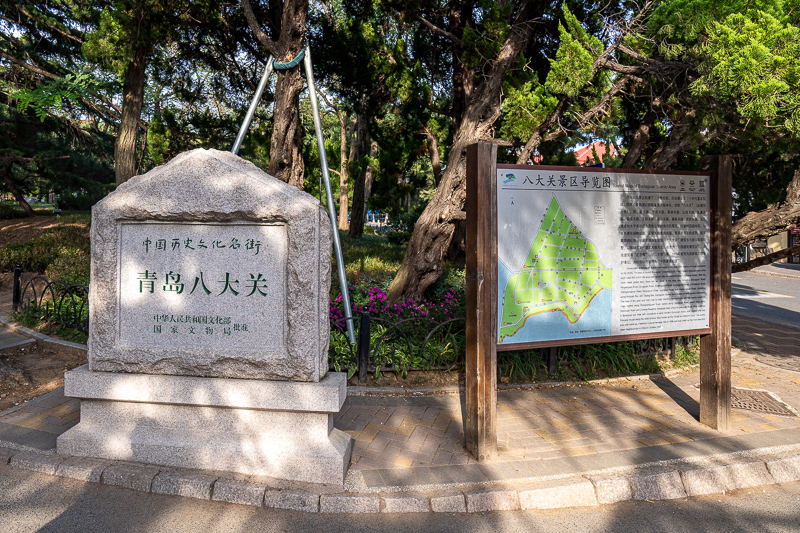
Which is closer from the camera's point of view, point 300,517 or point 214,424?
point 300,517

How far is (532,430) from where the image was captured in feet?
14.1

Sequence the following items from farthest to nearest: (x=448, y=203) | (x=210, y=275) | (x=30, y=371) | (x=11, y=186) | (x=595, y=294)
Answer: (x=11, y=186) < (x=448, y=203) < (x=30, y=371) < (x=595, y=294) < (x=210, y=275)

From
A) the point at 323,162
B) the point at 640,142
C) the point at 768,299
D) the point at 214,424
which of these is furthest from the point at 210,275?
the point at 768,299

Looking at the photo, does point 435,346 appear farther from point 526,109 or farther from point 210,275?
point 526,109

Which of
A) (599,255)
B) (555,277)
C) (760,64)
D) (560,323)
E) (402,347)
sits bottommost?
(402,347)

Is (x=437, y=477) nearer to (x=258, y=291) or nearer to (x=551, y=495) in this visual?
(x=551, y=495)

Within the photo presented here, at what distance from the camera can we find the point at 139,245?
3.62 metres

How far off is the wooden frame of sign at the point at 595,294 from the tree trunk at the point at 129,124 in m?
8.52

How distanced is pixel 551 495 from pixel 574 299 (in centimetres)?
151

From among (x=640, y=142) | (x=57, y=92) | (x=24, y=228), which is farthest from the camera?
(x=24, y=228)

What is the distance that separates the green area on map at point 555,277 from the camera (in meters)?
3.84

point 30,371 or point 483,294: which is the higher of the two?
point 483,294

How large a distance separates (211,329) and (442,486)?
6.39 ft

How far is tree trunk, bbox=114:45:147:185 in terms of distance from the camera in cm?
968
